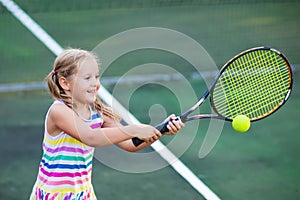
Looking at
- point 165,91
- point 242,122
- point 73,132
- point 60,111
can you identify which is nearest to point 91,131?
point 73,132

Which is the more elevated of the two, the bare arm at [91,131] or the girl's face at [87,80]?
the girl's face at [87,80]

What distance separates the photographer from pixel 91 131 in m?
3.83

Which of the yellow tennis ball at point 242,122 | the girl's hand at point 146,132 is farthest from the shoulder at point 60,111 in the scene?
the yellow tennis ball at point 242,122

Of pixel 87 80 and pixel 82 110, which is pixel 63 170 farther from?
pixel 87 80

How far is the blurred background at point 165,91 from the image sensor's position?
212 inches

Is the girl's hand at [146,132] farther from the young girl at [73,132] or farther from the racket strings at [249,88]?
the racket strings at [249,88]

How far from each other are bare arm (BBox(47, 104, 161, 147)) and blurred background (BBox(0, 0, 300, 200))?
4.68 ft

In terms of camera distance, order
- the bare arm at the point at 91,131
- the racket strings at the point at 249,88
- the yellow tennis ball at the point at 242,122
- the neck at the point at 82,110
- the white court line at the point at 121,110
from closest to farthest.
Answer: the bare arm at the point at 91,131
the neck at the point at 82,110
the yellow tennis ball at the point at 242,122
the racket strings at the point at 249,88
the white court line at the point at 121,110

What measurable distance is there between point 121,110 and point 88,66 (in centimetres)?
295

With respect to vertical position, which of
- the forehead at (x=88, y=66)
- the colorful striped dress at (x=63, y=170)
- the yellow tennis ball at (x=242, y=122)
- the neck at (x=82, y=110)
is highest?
the forehead at (x=88, y=66)

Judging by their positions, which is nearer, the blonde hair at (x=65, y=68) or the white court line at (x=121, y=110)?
the blonde hair at (x=65, y=68)

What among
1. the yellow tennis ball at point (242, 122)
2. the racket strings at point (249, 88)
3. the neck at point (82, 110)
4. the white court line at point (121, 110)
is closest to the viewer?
the neck at point (82, 110)

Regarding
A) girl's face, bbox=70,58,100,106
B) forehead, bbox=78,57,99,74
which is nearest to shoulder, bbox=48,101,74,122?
girl's face, bbox=70,58,100,106

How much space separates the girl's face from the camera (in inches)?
151
